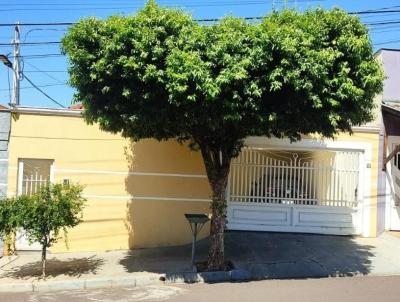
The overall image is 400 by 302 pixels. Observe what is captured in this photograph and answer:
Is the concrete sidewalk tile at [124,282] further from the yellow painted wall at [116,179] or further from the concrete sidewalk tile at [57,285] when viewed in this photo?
the yellow painted wall at [116,179]

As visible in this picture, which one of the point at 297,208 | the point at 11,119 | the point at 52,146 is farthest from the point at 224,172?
the point at 11,119

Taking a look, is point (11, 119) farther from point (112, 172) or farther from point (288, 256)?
point (288, 256)

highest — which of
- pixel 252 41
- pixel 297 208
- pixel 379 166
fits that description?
pixel 252 41

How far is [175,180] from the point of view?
544 inches

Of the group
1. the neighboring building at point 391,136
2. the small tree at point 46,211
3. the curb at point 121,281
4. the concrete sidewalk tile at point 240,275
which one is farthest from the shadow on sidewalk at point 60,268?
the neighboring building at point 391,136

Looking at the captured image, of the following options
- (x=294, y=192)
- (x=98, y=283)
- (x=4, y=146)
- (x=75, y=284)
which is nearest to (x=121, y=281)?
(x=98, y=283)

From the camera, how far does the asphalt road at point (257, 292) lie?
8805mm

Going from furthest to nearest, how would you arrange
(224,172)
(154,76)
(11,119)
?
(11,119)
(224,172)
(154,76)

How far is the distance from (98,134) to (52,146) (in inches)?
44.8

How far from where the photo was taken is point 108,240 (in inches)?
535

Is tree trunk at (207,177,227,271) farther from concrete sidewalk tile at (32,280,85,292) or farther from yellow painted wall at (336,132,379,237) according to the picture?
yellow painted wall at (336,132,379,237)

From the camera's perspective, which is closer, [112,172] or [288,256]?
[288,256]

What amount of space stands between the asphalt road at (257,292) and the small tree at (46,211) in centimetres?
124

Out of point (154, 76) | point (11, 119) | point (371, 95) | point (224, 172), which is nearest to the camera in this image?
point (154, 76)
